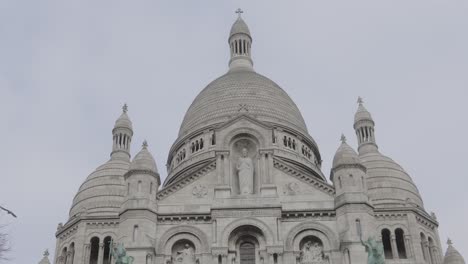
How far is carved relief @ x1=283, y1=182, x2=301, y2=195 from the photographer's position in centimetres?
3650

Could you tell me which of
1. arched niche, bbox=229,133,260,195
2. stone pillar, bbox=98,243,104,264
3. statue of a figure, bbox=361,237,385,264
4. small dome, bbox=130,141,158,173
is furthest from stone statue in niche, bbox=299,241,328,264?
stone pillar, bbox=98,243,104,264

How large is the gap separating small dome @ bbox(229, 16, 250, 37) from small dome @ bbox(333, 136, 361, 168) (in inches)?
1042

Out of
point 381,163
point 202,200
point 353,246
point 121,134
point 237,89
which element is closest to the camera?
point 353,246

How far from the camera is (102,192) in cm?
4547

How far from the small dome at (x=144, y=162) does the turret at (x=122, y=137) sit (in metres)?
11.8

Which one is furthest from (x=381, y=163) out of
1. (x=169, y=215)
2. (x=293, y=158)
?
(x=169, y=215)

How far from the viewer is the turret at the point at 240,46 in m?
60.6

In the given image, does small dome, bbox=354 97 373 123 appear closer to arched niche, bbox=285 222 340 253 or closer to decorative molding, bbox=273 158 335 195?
decorative molding, bbox=273 158 335 195

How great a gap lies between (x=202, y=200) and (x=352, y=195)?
7.30 metres

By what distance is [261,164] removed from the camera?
123ft

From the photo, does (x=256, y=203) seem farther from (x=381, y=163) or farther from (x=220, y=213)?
(x=381, y=163)

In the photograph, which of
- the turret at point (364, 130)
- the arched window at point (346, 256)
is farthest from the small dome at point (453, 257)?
the arched window at point (346, 256)

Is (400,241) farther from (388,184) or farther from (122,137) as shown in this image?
(122,137)

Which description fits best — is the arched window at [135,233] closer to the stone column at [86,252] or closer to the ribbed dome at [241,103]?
the stone column at [86,252]
